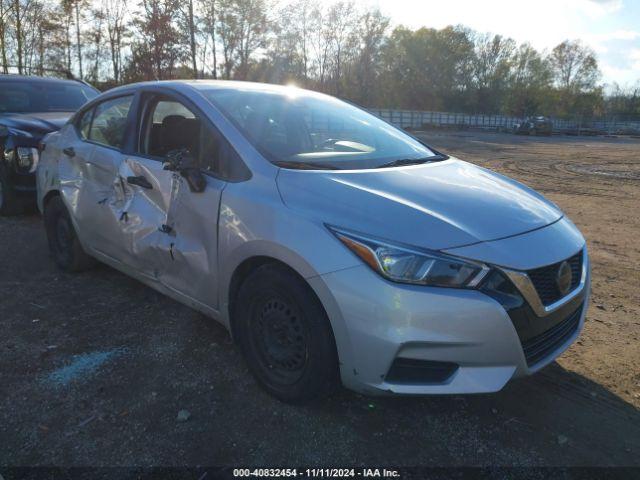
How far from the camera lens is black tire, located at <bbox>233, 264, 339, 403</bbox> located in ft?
7.62

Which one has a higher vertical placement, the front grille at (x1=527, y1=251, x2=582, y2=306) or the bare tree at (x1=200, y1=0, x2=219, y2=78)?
the bare tree at (x1=200, y1=0, x2=219, y2=78)

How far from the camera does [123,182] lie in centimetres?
350

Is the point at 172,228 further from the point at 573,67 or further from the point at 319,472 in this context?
the point at 573,67

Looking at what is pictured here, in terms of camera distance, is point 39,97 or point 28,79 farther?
point 28,79

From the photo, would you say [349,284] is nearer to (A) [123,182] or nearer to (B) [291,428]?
(B) [291,428]

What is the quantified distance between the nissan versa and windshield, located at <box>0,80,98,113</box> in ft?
14.1

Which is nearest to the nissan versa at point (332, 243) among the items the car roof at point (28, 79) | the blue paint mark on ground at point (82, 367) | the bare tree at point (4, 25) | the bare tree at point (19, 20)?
the blue paint mark on ground at point (82, 367)

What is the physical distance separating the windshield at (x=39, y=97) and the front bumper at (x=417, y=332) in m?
6.62

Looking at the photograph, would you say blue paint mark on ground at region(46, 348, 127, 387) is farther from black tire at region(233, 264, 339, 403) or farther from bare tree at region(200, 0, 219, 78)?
bare tree at region(200, 0, 219, 78)

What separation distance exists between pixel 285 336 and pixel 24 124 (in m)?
5.41

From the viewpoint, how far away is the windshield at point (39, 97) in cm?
701

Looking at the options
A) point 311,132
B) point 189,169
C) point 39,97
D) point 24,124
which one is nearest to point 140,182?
point 189,169

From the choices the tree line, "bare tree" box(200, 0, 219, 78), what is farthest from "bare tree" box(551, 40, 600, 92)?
"bare tree" box(200, 0, 219, 78)

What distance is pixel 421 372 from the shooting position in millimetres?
2219
